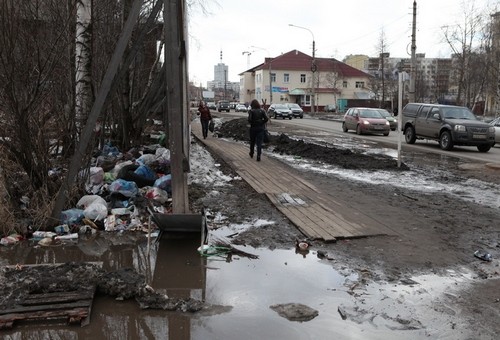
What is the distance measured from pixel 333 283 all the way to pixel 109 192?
4510 millimetres

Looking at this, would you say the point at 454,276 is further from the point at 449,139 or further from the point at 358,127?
the point at 358,127

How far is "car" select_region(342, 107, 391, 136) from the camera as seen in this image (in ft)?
86.6

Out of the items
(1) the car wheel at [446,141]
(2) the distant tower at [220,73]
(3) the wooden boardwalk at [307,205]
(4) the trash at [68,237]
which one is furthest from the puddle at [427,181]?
(2) the distant tower at [220,73]

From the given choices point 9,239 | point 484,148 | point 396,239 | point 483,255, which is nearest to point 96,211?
point 9,239

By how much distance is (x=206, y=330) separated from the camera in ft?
13.3

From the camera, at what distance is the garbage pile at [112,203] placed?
261 inches

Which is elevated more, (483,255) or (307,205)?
(307,205)

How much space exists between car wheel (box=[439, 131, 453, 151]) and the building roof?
6691cm

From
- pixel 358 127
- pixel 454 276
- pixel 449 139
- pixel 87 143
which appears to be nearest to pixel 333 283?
pixel 454 276

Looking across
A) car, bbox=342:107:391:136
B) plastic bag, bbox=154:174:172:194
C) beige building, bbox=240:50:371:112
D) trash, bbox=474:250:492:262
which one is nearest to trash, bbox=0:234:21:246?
plastic bag, bbox=154:174:172:194

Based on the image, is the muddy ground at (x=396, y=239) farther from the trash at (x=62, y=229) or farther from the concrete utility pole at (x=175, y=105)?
the trash at (x=62, y=229)

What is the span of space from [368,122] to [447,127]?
7723mm

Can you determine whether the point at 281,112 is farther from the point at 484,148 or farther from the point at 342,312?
the point at 342,312

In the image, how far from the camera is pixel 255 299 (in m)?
4.68
